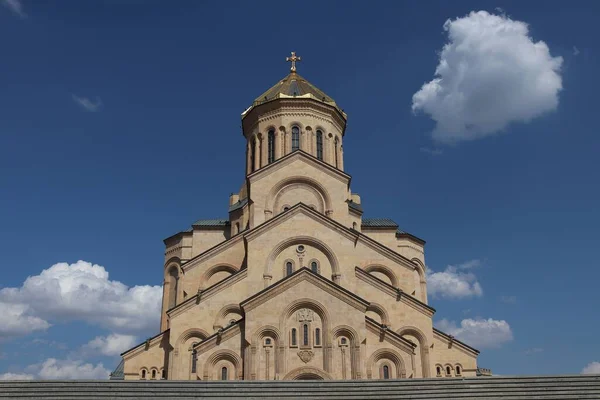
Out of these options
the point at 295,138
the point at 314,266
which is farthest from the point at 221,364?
the point at 295,138

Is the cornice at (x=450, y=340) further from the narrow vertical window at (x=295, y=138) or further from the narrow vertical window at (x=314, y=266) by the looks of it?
the narrow vertical window at (x=295, y=138)

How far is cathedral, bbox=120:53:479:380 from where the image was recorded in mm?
22156

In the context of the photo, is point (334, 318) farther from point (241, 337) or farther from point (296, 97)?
point (296, 97)

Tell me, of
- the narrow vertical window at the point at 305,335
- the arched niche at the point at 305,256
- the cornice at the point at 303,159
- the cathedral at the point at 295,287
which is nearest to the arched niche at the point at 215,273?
the cathedral at the point at 295,287

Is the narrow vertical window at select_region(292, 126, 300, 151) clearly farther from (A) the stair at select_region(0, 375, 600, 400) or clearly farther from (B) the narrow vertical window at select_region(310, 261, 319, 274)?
(A) the stair at select_region(0, 375, 600, 400)

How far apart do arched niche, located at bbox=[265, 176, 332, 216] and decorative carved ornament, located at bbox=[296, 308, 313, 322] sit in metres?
8.00

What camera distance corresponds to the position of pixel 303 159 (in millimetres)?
30156

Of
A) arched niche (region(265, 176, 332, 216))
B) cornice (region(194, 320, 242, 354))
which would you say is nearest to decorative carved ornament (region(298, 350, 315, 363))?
cornice (region(194, 320, 242, 354))

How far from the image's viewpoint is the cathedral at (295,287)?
22.2m

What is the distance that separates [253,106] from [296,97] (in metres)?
3.07

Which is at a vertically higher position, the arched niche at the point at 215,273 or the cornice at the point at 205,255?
the cornice at the point at 205,255

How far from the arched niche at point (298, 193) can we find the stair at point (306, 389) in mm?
17948

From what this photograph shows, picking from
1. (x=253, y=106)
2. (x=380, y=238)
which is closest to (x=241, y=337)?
(x=380, y=238)

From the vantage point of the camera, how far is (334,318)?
2230 cm
